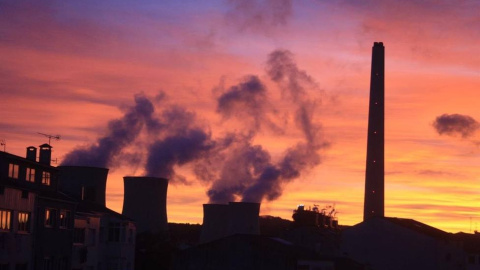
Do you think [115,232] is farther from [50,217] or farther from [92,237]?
[50,217]

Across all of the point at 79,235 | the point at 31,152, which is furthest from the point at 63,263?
the point at 31,152

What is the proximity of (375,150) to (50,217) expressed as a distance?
206 feet

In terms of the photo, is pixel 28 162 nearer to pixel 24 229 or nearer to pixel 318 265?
pixel 24 229

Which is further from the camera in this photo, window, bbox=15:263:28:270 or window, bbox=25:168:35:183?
window, bbox=25:168:35:183

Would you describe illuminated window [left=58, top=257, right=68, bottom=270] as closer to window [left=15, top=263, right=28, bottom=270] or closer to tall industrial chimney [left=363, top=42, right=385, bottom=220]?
window [left=15, top=263, right=28, bottom=270]

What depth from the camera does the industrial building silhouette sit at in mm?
46812

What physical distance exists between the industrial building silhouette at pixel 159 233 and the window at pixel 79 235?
2.6 inches

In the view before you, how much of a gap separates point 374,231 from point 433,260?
22.5 ft

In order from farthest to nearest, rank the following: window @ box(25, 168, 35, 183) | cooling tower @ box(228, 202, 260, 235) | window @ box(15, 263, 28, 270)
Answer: cooling tower @ box(228, 202, 260, 235) < window @ box(25, 168, 35, 183) < window @ box(15, 263, 28, 270)

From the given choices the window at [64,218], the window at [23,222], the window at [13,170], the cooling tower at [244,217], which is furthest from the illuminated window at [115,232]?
the cooling tower at [244,217]

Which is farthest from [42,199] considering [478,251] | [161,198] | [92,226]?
[478,251]

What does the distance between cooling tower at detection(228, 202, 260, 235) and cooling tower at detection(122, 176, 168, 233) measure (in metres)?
11.4

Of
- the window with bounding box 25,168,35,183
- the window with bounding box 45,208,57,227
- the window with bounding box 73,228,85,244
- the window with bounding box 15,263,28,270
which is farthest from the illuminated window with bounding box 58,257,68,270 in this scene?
the window with bounding box 25,168,35,183

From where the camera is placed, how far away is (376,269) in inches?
3391
